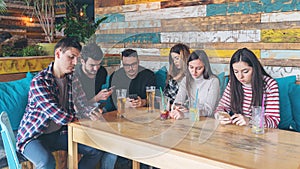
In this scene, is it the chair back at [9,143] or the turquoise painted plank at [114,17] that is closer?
the chair back at [9,143]

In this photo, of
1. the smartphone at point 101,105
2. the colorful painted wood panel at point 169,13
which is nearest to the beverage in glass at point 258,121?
the smartphone at point 101,105

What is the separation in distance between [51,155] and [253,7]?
1.88 m

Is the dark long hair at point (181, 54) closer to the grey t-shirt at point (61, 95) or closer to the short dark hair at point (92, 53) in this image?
the short dark hair at point (92, 53)

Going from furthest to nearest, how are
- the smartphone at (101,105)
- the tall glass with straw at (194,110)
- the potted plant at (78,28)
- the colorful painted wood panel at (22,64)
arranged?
the potted plant at (78,28)
the colorful painted wood panel at (22,64)
the smartphone at (101,105)
the tall glass with straw at (194,110)

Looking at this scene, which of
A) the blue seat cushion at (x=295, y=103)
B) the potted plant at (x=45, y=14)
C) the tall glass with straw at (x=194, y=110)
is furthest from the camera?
the potted plant at (x=45, y=14)

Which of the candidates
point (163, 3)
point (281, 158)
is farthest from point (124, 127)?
point (163, 3)

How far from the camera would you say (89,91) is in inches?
79.6

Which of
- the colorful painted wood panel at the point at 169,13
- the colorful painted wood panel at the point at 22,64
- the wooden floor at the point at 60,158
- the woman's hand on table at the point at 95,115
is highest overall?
the colorful painted wood panel at the point at 169,13

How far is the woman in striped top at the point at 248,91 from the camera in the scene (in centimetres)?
176

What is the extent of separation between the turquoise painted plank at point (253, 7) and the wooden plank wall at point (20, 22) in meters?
4.05

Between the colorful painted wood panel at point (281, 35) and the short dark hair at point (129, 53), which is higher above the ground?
the colorful painted wood panel at point (281, 35)

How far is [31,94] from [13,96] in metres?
0.50

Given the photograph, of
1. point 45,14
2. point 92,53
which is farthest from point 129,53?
point 45,14

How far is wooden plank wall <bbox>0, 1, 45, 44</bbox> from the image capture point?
5.50 meters
